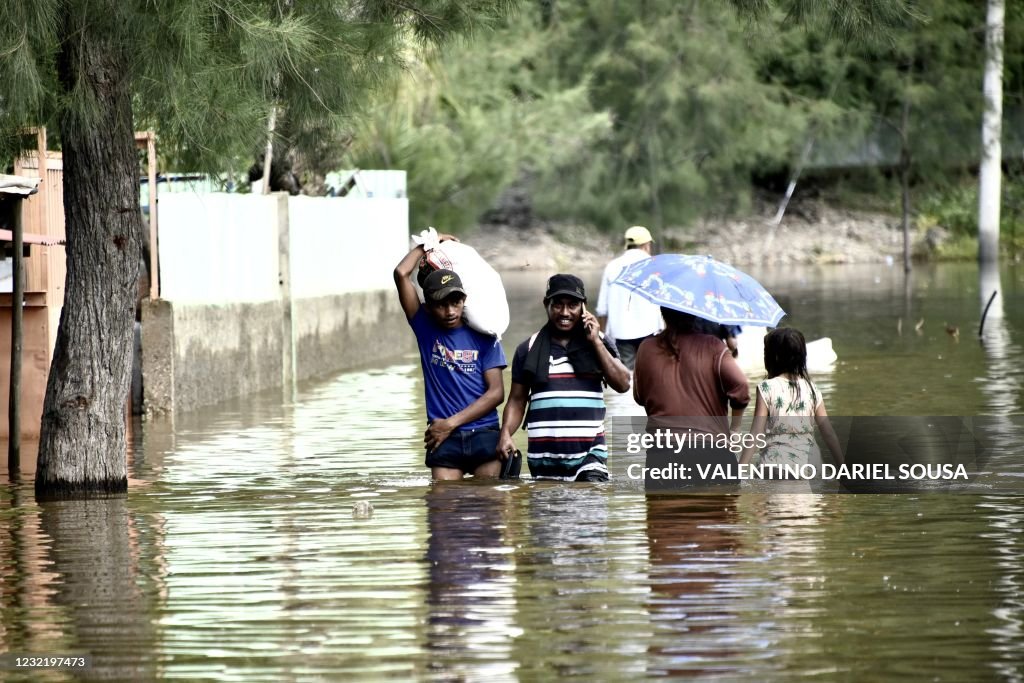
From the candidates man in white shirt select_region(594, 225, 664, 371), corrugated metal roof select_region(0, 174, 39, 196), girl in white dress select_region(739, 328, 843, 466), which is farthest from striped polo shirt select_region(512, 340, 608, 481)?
man in white shirt select_region(594, 225, 664, 371)

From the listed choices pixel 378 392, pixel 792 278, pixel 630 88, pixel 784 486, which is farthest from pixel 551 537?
pixel 630 88

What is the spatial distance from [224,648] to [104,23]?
162 inches

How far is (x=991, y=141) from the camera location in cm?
4431

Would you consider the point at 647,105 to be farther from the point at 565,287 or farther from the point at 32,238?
the point at 565,287

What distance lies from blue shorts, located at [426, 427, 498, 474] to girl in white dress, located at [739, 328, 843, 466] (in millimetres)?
1336

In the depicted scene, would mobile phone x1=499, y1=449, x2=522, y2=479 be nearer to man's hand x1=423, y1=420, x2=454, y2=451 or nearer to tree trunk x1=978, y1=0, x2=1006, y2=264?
man's hand x1=423, y1=420, x2=454, y2=451

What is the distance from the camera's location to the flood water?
6.16m

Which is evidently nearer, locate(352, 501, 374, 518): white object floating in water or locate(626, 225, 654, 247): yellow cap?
locate(352, 501, 374, 518): white object floating in water

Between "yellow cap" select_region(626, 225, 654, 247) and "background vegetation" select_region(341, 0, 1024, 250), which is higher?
"background vegetation" select_region(341, 0, 1024, 250)

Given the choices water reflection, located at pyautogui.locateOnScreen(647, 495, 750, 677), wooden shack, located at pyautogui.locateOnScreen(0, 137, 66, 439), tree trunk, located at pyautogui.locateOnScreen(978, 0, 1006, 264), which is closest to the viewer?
water reflection, located at pyautogui.locateOnScreen(647, 495, 750, 677)

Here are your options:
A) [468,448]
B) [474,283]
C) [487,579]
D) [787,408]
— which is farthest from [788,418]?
[487,579]

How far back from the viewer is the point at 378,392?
17.0 metres

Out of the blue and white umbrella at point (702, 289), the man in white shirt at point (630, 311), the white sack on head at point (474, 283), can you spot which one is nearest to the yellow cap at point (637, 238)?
the man in white shirt at point (630, 311)

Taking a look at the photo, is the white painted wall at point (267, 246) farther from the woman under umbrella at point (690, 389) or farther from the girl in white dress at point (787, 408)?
the girl in white dress at point (787, 408)
